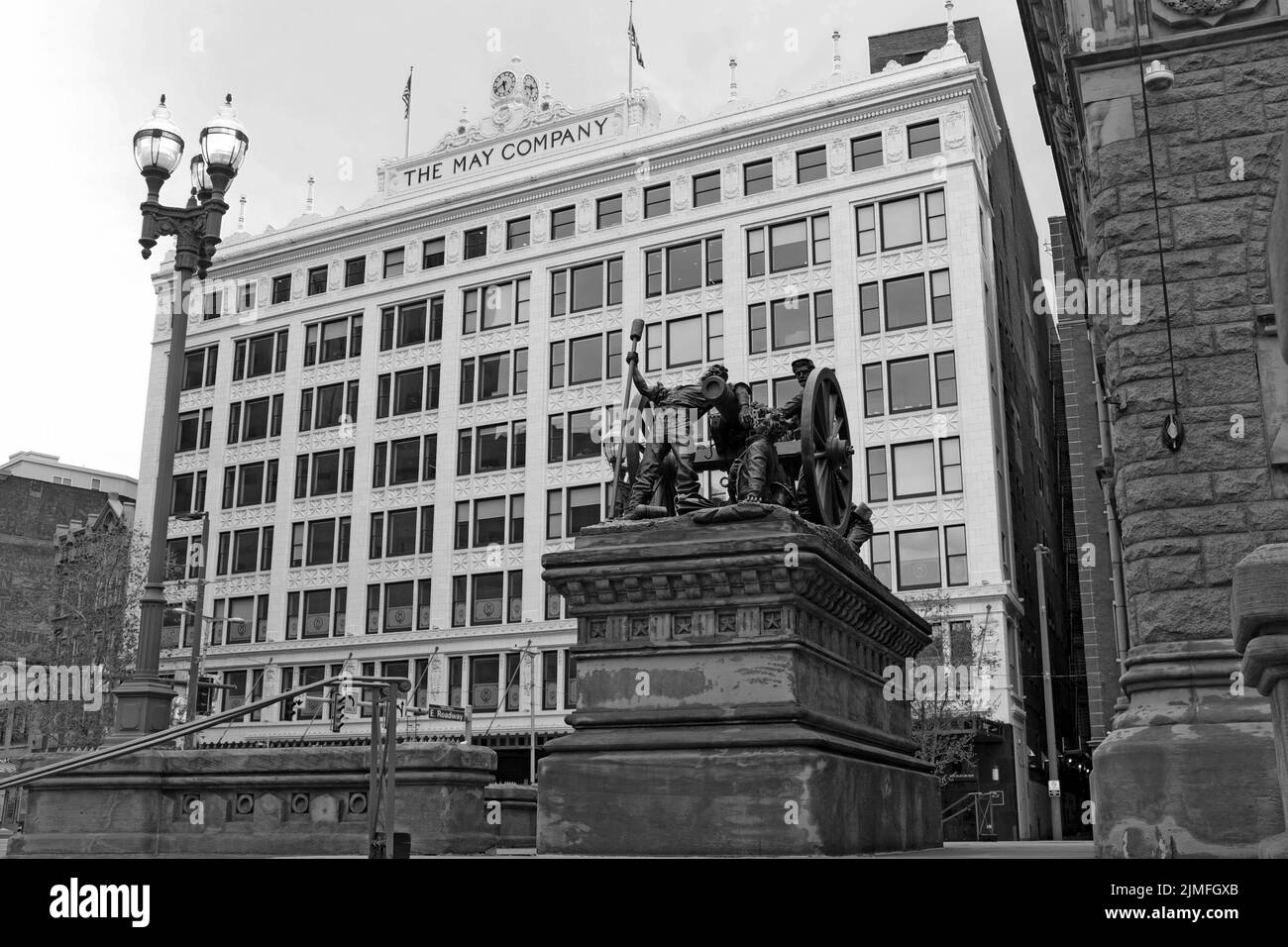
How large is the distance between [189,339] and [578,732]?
66627 mm

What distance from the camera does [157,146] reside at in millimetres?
15320

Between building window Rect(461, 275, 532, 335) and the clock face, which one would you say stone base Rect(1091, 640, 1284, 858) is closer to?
building window Rect(461, 275, 532, 335)

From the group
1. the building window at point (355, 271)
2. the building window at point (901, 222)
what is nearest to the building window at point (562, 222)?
the building window at point (355, 271)

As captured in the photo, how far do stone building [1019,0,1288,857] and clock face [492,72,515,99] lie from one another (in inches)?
2155

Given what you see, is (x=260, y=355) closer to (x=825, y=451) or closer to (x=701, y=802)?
(x=825, y=451)

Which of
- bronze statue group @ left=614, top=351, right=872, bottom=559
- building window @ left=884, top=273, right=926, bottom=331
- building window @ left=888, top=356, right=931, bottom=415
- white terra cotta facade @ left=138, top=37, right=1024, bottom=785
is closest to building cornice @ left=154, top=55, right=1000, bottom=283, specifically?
white terra cotta facade @ left=138, top=37, right=1024, bottom=785

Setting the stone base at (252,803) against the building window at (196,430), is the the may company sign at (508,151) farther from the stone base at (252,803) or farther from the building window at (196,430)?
the stone base at (252,803)

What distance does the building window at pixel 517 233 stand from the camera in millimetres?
62219

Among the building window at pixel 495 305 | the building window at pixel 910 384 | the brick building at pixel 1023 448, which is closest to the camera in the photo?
the building window at pixel 910 384

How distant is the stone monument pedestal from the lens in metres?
7.73

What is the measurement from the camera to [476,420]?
60594mm

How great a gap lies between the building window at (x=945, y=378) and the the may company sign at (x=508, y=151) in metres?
21.5
